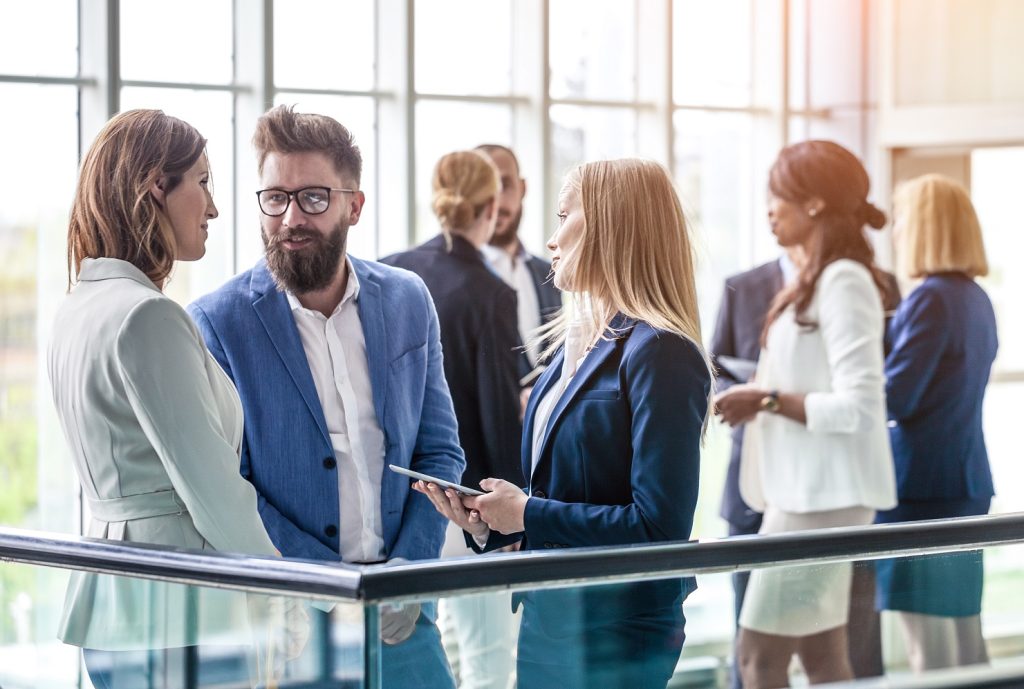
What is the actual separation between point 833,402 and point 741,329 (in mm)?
2083

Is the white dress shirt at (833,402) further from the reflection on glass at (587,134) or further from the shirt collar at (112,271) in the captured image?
the reflection on glass at (587,134)

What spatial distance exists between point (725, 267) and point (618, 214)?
25.0ft

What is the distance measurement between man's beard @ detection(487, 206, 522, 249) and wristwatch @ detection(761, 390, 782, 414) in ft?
6.92

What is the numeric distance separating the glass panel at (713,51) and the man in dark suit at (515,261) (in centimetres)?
331

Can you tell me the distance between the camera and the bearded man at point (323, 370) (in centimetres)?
343

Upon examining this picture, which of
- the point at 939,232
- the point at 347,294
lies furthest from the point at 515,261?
the point at 347,294

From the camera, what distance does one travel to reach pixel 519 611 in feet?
8.33

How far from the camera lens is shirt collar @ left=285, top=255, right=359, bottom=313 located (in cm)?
353

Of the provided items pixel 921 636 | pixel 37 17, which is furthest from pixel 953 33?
pixel 921 636

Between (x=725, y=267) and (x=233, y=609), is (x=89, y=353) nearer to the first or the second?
(x=233, y=609)

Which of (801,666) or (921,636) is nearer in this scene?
(801,666)

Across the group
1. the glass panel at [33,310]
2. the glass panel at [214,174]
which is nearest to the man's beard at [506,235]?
the glass panel at [214,174]

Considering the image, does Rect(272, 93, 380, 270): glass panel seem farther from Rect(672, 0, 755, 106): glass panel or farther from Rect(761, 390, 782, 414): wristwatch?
Rect(761, 390, 782, 414): wristwatch

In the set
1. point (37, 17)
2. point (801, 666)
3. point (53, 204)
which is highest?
point (37, 17)
